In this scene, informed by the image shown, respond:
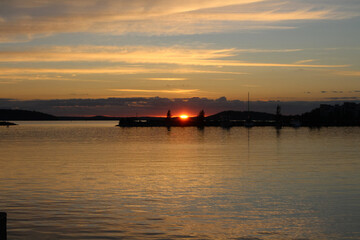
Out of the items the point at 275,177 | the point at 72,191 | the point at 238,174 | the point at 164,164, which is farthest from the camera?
the point at 164,164

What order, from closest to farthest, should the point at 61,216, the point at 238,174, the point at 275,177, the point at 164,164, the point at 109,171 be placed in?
the point at 61,216, the point at 275,177, the point at 238,174, the point at 109,171, the point at 164,164

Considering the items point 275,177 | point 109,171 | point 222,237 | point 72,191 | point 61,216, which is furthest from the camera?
point 109,171

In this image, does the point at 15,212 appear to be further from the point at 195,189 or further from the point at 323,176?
the point at 323,176

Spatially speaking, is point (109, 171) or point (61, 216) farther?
point (109, 171)

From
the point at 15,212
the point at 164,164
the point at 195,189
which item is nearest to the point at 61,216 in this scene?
the point at 15,212

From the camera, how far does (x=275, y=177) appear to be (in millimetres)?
35938

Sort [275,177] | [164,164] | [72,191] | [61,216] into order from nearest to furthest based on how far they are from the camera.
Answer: [61,216]
[72,191]
[275,177]
[164,164]

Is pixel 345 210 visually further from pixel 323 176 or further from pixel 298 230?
pixel 323 176

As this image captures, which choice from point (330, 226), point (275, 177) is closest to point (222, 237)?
point (330, 226)

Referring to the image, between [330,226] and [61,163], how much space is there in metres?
35.0

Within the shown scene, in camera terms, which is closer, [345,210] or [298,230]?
[298,230]

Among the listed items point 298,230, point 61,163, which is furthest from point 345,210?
point 61,163

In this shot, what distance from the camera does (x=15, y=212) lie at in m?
23.0

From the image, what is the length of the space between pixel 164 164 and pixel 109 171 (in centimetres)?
879
